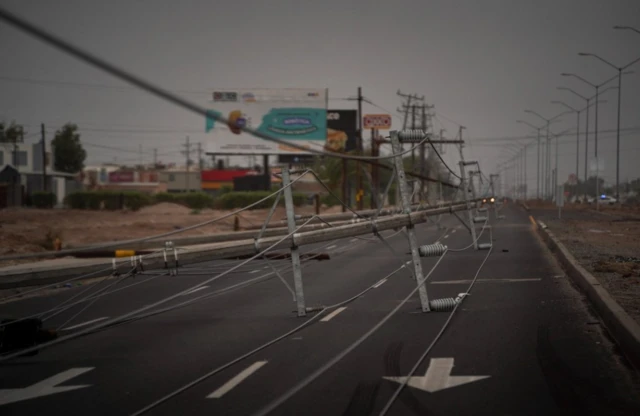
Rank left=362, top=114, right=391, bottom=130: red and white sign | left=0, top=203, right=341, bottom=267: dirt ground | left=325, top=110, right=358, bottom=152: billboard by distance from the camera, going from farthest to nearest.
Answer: left=362, top=114, right=391, bottom=130: red and white sign → left=325, top=110, right=358, bottom=152: billboard → left=0, top=203, right=341, bottom=267: dirt ground

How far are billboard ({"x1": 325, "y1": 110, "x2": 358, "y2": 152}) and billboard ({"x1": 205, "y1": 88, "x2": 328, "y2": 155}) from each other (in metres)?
3.72

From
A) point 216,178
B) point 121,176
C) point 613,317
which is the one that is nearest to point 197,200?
point 216,178

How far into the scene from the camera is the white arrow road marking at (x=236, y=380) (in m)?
8.30

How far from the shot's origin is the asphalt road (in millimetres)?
7930

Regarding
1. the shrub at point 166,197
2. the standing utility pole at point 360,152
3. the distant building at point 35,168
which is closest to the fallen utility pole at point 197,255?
the standing utility pole at point 360,152

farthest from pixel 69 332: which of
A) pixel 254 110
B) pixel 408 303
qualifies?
pixel 254 110

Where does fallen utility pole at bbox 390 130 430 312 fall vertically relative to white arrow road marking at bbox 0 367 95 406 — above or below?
above

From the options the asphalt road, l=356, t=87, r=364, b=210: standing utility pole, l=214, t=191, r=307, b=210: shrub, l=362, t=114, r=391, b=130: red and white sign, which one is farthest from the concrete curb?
l=362, t=114, r=391, b=130: red and white sign

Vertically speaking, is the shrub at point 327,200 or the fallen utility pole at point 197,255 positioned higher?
the fallen utility pole at point 197,255

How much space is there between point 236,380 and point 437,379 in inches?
77.4

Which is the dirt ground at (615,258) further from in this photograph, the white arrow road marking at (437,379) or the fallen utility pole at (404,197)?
the white arrow road marking at (437,379)

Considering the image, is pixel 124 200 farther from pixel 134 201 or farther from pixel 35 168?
pixel 35 168

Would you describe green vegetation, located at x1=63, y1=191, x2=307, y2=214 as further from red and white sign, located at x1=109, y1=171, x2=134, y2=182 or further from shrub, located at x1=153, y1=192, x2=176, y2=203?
red and white sign, located at x1=109, y1=171, x2=134, y2=182

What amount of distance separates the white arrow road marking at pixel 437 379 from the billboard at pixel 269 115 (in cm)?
6086
